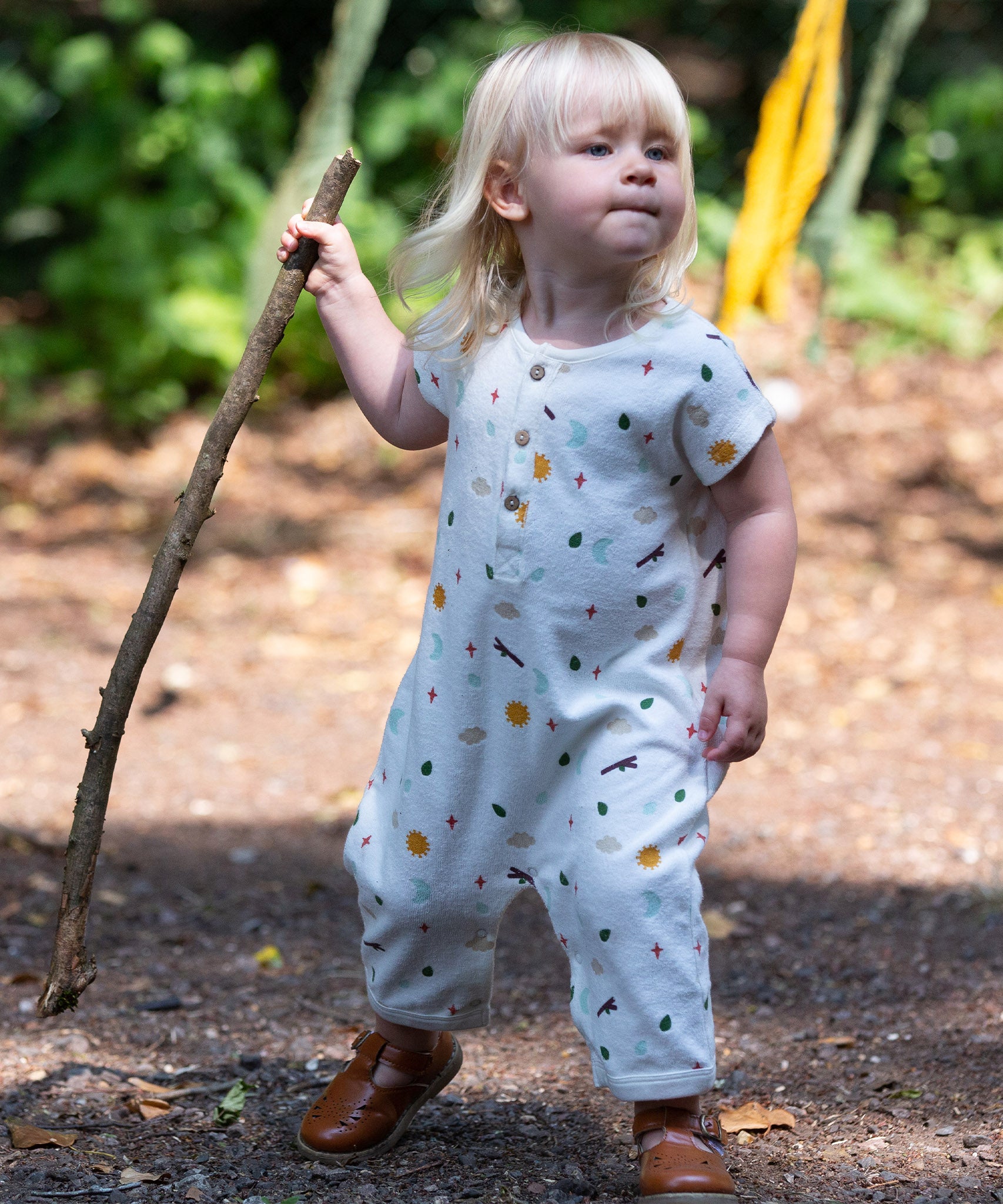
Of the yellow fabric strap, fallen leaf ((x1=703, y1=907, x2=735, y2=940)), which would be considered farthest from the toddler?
the yellow fabric strap

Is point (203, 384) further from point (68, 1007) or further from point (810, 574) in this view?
point (68, 1007)

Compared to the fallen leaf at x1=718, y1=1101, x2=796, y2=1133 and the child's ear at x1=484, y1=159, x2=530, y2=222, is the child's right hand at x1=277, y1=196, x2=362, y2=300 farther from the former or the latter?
the fallen leaf at x1=718, y1=1101, x2=796, y2=1133

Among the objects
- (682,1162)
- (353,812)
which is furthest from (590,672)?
(353,812)

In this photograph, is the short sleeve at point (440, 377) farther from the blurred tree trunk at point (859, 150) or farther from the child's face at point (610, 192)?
the blurred tree trunk at point (859, 150)

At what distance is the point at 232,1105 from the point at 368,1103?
27 centimetres

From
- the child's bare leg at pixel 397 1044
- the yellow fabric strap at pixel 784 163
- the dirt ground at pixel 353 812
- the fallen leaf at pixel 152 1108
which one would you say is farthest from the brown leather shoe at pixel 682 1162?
the yellow fabric strap at pixel 784 163

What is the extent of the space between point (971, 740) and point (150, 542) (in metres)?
3.27

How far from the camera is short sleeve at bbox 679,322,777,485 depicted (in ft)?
5.21

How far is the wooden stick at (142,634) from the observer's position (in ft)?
5.59

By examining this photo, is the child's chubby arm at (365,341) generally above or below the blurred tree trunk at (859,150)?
below

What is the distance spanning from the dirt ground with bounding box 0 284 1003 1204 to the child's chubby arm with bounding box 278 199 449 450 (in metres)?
1.00

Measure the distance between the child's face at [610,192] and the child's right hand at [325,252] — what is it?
294 millimetres

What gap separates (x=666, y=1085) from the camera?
5.26 ft

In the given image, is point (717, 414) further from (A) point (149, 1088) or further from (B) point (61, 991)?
(A) point (149, 1088)
